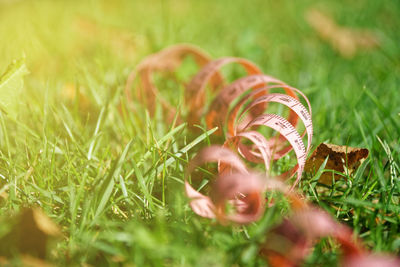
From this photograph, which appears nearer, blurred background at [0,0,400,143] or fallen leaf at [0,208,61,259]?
fallen leaf at [0,208,61,259]

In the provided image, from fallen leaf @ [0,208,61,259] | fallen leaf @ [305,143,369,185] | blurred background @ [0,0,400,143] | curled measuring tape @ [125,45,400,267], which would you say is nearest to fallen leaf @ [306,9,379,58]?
blurred background @ [0,0,400,143]

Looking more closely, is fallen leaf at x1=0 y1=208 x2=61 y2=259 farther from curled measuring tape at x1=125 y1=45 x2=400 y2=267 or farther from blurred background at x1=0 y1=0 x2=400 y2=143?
blurred background at x1=0 y1=0 x2=400 y2=143

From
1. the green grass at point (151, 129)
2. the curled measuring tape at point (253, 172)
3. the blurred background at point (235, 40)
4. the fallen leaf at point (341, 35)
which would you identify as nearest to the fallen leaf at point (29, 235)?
the green grass at point (151, 129)

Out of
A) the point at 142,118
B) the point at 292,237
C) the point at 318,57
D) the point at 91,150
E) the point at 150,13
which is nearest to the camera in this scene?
the point at 292,237

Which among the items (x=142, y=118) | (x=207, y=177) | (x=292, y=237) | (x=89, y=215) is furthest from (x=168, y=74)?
(x=292, y=237)

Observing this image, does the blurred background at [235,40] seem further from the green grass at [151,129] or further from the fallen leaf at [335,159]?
the fallen leaf at [335,159]

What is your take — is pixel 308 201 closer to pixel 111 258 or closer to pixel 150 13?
pixel 111 258

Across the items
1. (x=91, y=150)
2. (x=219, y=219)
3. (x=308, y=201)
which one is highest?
(x=91, y=150)
